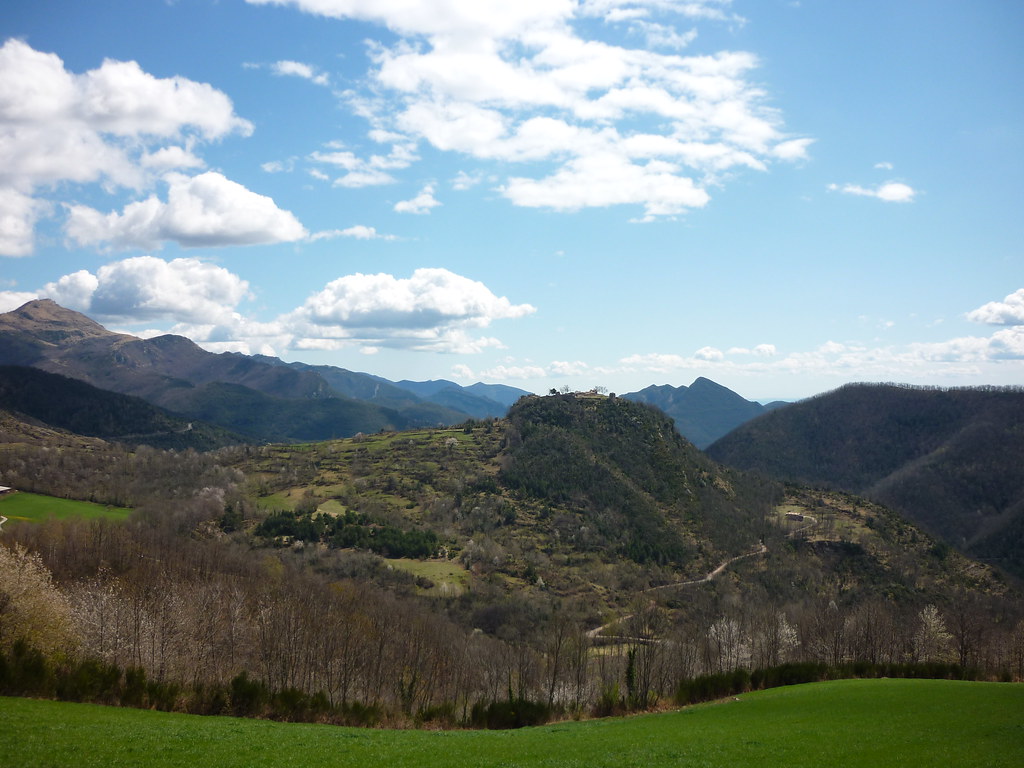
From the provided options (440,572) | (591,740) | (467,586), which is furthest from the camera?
(440,572)

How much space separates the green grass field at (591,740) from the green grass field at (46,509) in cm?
10481

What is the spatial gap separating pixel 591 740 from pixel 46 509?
126472 millimetres

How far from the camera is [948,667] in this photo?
50.7 metres

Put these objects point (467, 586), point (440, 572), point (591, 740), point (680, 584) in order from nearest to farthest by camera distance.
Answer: point (591, 740) → point (467, 586) → point (440, 572) → point (680, 584)

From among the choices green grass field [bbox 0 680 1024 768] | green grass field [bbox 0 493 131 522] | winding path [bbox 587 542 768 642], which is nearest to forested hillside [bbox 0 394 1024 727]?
winding path [bbox 587 542 768 642]

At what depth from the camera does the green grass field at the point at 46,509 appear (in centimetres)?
10744

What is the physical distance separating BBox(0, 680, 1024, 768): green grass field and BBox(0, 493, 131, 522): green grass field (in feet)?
344

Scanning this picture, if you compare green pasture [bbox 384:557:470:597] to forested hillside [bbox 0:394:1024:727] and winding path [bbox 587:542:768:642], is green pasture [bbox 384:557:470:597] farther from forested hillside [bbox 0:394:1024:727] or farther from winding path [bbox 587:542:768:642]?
winding path [bbox 587:542:768:642]

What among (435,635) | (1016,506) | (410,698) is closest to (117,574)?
(435,635)

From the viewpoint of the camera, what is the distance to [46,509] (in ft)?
371

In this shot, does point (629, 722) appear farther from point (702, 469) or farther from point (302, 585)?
point (702, 469)

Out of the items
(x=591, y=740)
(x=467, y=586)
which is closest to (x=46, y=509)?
(x=467, y=586)

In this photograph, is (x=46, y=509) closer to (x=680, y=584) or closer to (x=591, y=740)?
(x=591, y=740)

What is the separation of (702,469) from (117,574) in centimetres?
16079
